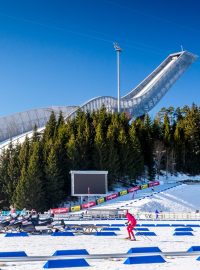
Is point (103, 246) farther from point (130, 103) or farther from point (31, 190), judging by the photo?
point (130, 103)

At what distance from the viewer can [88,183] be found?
55.4 metres

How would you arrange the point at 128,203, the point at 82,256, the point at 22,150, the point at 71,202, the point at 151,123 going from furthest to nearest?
1. the point at 151,123
2. the point at 22,150
3. the point at 71,202
4. the point at 128,203
5. the point at 82,256

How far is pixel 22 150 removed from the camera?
215 ft

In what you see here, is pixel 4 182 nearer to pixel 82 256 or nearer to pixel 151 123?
pixel 151 123

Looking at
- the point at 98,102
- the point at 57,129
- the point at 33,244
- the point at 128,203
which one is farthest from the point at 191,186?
the point at 33,244

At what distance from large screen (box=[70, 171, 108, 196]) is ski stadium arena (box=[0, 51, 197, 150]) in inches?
1200

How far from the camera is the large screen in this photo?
179ft

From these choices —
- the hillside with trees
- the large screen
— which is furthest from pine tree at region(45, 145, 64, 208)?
the large screen

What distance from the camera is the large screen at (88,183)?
54.6 metres

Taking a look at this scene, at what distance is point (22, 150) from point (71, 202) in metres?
10.7

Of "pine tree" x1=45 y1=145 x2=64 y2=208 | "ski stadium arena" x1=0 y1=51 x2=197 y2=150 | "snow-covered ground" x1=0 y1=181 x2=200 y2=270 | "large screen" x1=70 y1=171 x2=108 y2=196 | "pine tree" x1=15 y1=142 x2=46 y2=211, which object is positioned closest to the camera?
"snow-covered ground" x1=0 y1=181 x2=200 y2=270

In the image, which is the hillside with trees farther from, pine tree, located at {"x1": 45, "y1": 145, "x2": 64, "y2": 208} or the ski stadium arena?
the ski stadium arena

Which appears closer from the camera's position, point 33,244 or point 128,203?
point 33,244

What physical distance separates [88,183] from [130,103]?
50.4 meters
